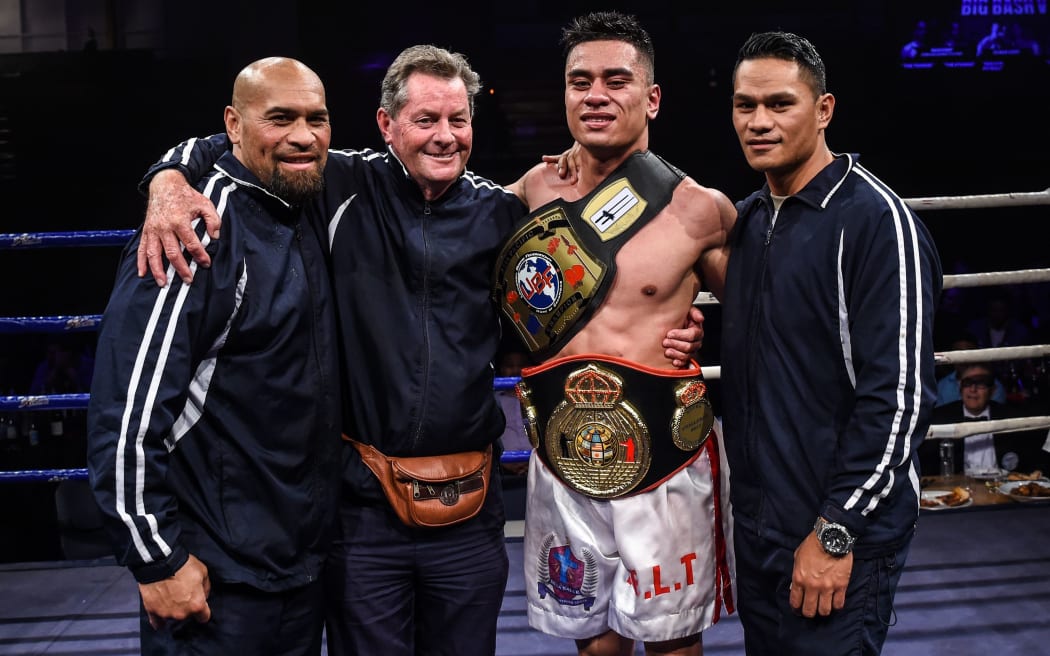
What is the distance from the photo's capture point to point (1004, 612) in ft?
8.04

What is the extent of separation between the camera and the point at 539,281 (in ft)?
6.54

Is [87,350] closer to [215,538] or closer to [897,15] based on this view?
[215,538]

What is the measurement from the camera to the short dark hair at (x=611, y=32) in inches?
77.5

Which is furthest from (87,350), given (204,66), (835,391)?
(835,391)

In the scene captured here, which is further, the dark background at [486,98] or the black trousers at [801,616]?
the dark background at [486,98]

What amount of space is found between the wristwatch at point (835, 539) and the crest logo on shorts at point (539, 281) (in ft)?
2.38

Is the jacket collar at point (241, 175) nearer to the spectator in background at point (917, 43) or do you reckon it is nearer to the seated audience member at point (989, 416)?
the seated audience member at point (989, 416)

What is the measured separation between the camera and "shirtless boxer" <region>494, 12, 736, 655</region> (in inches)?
76.6

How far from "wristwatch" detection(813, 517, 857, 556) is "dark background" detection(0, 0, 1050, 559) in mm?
4903

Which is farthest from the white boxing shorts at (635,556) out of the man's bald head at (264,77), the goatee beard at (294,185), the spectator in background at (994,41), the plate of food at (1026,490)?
the spectator in background at (994,41)

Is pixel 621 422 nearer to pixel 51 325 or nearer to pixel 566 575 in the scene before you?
pixel 566 575

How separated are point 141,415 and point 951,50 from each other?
7.23 m

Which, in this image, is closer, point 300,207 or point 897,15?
point 300,207

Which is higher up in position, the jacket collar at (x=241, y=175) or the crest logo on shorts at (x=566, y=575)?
the jacket collar at (x=241, y=175)
